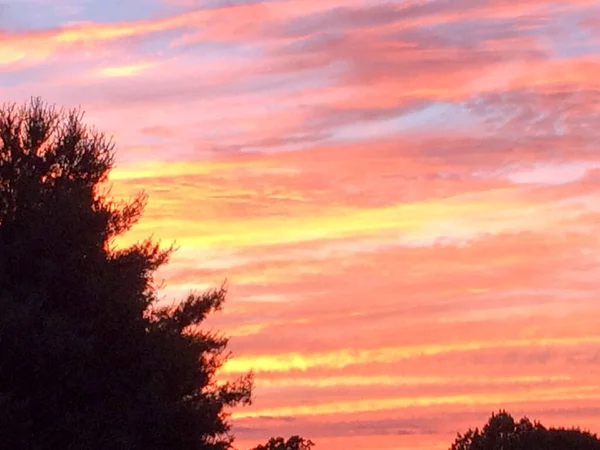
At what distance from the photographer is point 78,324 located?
101 feet

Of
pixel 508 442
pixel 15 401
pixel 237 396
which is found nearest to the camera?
pixel 15 401

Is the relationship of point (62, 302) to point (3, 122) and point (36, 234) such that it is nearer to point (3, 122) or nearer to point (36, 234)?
point (36, 234)

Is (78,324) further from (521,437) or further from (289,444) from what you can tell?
(521,437)

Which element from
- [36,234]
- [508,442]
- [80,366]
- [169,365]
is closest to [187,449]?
[169,365]

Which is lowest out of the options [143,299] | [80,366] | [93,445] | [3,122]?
[93,445]

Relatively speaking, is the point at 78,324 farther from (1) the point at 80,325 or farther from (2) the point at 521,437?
(2) the point at 521,437

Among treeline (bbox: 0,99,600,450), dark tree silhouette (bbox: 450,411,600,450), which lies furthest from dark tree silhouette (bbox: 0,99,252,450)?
dark tree silhouette (bbox: 450,411,600,450)

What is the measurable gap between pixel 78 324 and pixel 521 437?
141 ft

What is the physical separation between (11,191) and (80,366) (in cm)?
668

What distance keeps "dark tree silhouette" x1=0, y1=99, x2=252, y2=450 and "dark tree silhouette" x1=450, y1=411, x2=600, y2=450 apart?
3433 centimetres

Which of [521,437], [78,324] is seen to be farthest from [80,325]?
[521,437]

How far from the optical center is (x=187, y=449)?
33219 mm

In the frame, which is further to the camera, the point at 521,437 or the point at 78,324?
the point at 521,437

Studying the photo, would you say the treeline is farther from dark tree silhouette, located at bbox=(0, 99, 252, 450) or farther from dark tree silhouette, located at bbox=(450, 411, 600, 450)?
dark tree silhouette, located at bbox=(450, 411, 600, 450)
